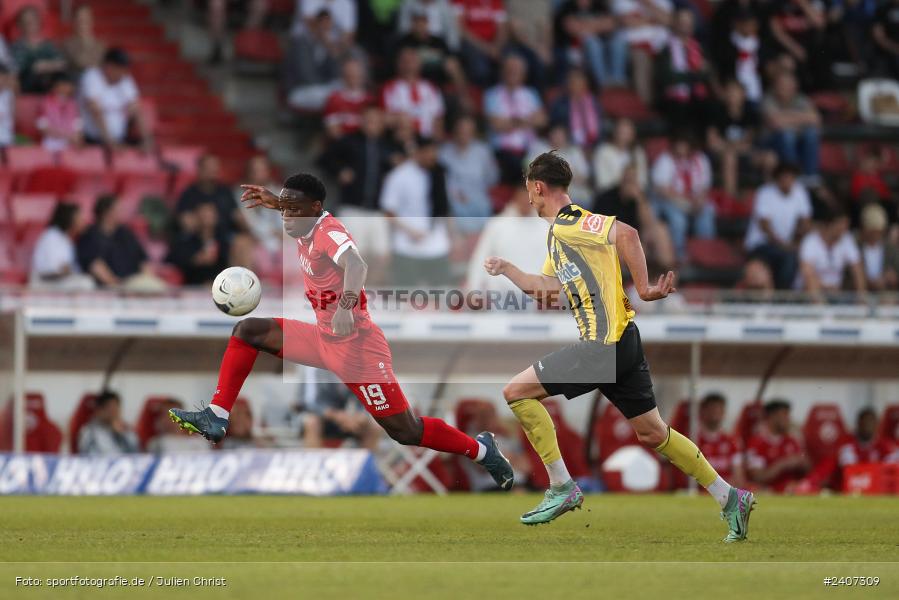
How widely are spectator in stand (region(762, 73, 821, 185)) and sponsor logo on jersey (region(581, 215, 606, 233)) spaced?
44.8 feet

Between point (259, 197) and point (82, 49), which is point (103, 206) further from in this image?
point (259, 197)

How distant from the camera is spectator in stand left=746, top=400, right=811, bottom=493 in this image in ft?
56.0

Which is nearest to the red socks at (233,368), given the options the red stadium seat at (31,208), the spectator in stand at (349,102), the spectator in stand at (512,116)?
the red stadium seat at (31,208)

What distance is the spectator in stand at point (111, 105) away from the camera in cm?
1925

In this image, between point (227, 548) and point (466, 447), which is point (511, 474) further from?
point (227, 548)

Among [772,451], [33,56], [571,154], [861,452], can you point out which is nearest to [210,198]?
[33,56]

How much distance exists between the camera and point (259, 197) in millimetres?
9797

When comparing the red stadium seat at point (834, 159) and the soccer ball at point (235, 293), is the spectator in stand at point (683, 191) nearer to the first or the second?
the red stadium seat at point (834, 159)

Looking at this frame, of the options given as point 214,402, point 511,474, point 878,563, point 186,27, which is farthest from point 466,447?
point 186,27

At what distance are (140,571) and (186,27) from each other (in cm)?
1630

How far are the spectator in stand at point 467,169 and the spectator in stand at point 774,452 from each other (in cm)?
461

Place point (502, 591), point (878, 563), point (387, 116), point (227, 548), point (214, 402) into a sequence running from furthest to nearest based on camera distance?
point (387, 116), point (214, 402), point (227, 548), point (878, 563), point (502, 591)

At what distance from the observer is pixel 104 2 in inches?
898

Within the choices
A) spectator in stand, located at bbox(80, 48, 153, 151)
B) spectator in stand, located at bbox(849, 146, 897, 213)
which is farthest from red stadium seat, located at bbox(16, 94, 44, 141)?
spectator in stand, located at bbox(849, 146, 897, 213)
